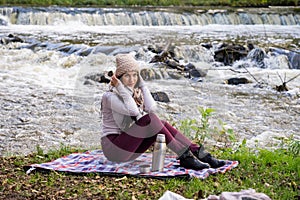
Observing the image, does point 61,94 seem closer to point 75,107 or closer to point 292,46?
point 75,107

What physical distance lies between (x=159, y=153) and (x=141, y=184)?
40 centimetres

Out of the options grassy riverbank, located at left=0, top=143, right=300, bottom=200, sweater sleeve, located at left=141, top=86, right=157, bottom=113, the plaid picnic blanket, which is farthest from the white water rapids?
sweater sleeve, located at left=141, top=86, right=157, bottom=113

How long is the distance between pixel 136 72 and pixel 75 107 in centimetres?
426

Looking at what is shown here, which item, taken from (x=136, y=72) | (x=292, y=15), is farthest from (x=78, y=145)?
(x=292, y=15)

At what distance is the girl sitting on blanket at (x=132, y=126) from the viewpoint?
4887 millimetres

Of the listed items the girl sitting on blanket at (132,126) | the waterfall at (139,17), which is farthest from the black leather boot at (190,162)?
the waterfall at (139,17)

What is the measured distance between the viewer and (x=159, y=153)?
4.80 metres

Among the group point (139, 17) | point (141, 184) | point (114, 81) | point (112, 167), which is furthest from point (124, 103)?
point (139, 17)

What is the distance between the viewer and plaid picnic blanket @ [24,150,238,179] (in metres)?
4.74

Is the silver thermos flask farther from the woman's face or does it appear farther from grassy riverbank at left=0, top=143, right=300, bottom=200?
the woman's face

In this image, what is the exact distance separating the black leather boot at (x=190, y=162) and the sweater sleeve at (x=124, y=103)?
0.60 meters

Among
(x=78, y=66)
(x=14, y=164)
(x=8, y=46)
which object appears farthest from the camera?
(x=8, y=46)

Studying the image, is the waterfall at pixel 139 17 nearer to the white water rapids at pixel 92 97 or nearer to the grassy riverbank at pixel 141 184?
the white water rapids at pixel 92 97

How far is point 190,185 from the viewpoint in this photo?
4.47 m
